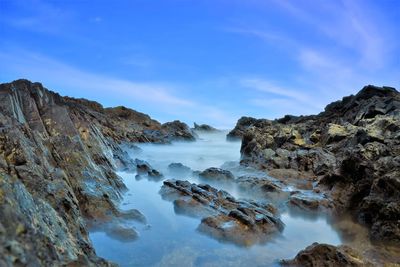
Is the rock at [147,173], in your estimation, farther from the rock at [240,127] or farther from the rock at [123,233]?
the rock at [240,127]

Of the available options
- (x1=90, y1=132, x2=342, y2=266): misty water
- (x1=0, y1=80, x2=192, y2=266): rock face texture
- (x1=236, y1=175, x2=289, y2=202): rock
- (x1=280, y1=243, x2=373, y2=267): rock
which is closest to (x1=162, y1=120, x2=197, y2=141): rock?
(x1=0, y1=80, x2=192, y2=266): rock face texture

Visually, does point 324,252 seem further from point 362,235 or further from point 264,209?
point 264,209

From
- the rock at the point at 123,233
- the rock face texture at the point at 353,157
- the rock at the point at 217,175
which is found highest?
the rock face texture at the point at 353,157

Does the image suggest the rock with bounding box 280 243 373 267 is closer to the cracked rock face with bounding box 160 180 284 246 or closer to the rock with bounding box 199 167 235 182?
the cracked rock face with bounding box 160 180 284 246

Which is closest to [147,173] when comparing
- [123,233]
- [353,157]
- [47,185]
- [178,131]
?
[123,233]

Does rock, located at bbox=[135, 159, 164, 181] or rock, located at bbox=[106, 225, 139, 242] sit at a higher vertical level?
rock, located at bbox=[135, 159, 164, 181]

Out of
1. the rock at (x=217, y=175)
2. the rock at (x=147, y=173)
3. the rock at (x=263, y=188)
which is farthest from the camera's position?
the rock at (x=147, y=173)

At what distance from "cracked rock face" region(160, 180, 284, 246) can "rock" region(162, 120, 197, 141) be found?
3185 centimetres

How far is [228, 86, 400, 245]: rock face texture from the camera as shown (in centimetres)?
1047

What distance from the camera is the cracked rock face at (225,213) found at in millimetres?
9562

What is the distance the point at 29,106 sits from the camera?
14.8 meters

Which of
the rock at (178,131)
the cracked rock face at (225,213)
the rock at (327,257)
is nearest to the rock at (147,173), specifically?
the cracked rock face at (225,213)

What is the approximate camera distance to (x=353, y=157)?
45.6ft

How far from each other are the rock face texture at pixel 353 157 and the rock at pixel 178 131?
17.6 metres
